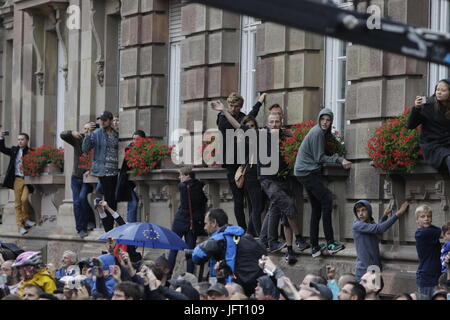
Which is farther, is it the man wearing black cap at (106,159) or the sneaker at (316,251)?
the man wearing black cap at (106,159)

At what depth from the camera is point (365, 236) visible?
16891mm

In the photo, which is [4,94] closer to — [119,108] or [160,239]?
[119,108]

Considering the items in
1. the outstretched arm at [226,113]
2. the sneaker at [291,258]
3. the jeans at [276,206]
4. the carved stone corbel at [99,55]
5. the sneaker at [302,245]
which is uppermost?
the carved stone corbel at [99,55]

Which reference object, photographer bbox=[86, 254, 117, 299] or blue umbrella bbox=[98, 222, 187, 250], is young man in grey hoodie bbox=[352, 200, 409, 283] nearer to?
blue umbrella bbox=[98, 222, 187, 250]

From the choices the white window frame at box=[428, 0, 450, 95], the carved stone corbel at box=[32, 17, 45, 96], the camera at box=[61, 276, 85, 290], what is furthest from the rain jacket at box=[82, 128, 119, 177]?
the white window frame at box=[428, 0, 450, 95]

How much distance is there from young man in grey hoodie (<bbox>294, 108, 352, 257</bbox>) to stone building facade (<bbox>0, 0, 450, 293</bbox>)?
0.27 m

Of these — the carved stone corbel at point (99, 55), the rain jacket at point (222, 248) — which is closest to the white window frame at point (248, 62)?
the carved stone corbel at point (99, 55)

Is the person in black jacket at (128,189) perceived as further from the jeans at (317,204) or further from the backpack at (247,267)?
the backpack at (247,267)

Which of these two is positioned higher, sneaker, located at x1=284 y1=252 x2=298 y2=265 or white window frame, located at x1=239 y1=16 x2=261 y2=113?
white window frame, located at x1=239 y1=16 x2=261 y2=113

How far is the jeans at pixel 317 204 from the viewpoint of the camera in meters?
18.4

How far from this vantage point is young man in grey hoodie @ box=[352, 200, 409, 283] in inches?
659

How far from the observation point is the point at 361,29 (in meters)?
8.36

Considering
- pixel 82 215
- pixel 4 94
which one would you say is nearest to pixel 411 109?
pixel 82 215

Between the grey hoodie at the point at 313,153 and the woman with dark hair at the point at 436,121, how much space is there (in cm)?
205
